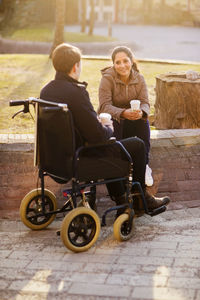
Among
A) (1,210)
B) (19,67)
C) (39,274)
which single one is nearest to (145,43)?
(19,67)

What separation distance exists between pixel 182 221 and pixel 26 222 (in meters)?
1.28

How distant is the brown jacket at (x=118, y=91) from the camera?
5.99 metres

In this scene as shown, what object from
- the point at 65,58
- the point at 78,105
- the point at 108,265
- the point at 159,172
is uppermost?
the point at 65,58

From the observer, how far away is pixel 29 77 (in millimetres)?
12328

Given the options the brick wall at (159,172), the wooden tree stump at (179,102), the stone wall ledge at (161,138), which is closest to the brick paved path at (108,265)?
the brick wall at (159,172)

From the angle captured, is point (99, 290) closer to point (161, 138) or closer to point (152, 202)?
point (152, 202)

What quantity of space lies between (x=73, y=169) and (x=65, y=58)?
0.83 meters

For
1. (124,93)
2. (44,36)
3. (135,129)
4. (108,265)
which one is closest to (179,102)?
(124,93)

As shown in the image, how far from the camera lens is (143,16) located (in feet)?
132

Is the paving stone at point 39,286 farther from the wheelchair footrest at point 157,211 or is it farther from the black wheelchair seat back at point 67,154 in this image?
the wheelchair footrest at point 157,211

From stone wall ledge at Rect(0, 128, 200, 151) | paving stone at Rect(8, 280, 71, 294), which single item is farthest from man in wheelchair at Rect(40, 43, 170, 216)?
stone wall ledge at Rect(0, 128, 200, 151)

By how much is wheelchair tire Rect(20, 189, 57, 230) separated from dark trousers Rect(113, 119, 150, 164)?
1.05 metres

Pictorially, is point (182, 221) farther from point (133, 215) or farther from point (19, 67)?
point (19, 67)

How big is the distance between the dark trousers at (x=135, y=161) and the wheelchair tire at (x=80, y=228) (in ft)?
1.60
